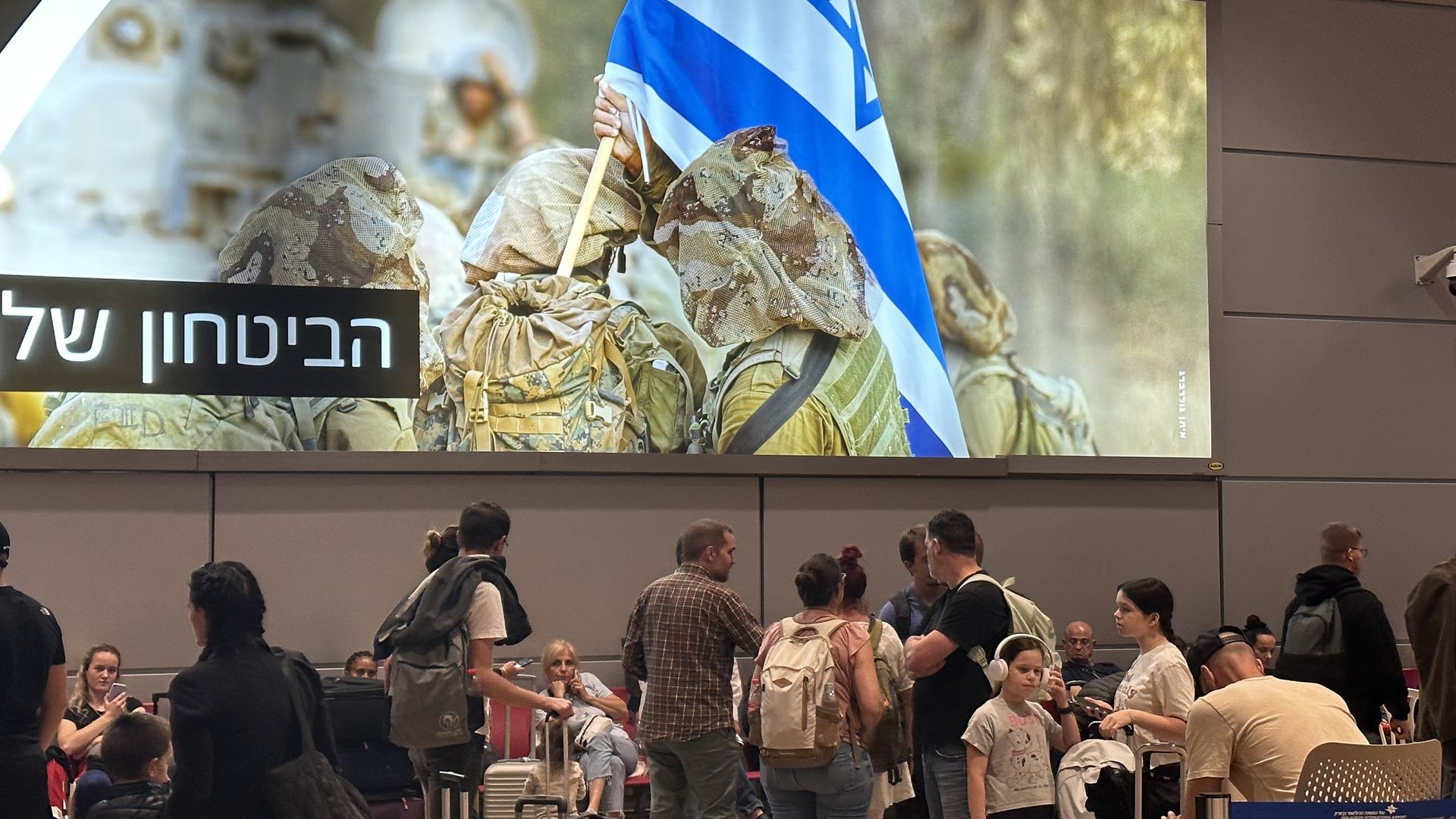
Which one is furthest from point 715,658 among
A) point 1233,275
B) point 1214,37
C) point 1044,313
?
point 1214,37

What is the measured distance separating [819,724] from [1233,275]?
195 inches

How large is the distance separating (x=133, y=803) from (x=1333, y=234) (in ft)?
24.0

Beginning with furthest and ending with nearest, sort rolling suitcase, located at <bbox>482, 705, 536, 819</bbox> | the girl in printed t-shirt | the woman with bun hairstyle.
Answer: the woman with bun hairstyle
rolling suitcase, located at <bbox>482, 705, 536, 819</bbox>
the girl in printed t-shirt

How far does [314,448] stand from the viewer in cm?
692

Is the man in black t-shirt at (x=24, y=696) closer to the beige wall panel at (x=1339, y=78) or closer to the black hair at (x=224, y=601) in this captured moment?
the black hair at (x=224, y=601)

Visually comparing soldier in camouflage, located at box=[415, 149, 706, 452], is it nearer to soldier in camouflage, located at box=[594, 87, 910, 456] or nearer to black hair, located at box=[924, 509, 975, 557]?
soldier in camouflage, located at box=[594, 87, 910, 456]

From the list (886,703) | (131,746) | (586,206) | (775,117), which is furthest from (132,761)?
(775,117)

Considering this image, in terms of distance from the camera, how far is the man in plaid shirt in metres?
4.80

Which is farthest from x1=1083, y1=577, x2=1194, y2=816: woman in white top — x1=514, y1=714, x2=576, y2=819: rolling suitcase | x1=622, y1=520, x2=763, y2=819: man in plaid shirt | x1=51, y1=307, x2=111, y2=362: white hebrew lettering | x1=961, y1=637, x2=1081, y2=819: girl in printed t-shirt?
x1=51, y1=307, x2=111, y2=362: white hebrew lettering

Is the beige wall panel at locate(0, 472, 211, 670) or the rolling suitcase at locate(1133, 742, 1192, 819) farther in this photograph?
the beige wall panel at locate(0, 472, 211, 670)

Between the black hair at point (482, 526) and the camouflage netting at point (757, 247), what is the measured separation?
308 centimetres

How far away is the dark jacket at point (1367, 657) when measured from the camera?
5.53 meters

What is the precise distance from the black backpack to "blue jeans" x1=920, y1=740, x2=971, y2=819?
6.04 feet

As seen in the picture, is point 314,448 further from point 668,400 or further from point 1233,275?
point 1233,275
